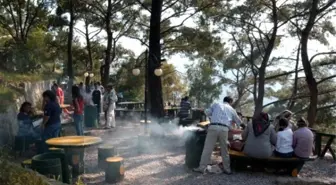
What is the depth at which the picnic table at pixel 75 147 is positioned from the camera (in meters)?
6.53

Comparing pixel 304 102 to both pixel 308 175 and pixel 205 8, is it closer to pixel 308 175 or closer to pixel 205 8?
→ pixel 205 8

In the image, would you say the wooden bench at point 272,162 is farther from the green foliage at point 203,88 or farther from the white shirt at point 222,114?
the green foliage at point 203,88

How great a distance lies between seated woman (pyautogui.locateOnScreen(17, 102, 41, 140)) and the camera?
332 inches

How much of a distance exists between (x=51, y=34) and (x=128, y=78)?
1316 cm

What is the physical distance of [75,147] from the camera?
21.6 ft

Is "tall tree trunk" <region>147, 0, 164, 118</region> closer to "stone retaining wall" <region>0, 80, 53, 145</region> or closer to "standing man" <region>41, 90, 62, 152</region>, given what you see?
"stone retaining wall" <region>0, 80, 53, 145</region>

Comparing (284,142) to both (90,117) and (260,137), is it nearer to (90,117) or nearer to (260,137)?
(260,137)

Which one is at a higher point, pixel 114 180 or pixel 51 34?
pixel 51 34

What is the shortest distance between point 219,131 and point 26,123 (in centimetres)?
462

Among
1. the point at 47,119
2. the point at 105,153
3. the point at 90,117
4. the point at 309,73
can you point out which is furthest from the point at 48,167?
the point at 309,73

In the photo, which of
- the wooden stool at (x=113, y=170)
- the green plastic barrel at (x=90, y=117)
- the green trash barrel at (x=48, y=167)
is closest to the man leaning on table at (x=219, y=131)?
the wooden stool at (x=113, y=170)

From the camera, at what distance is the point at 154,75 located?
41.1 ft

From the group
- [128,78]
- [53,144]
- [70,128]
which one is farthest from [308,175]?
[128,78]

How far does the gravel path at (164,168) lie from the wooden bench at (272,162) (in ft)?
0.66
